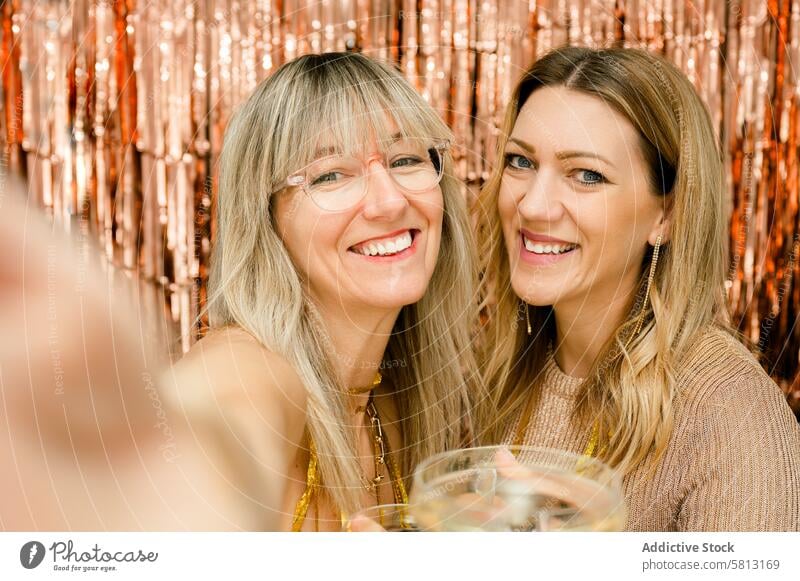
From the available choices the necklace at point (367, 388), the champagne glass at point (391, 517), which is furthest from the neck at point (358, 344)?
the champagne glass at point (391, 517)

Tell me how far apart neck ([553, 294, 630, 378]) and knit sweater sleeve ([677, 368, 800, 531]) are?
0.37 feet

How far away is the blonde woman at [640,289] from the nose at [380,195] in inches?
5.2

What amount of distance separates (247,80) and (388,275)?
0.25m

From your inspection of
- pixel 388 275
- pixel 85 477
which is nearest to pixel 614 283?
pixel 388 275

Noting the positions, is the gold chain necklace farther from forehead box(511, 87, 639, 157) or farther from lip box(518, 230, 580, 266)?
forehead box(511, 87, 639, 157)

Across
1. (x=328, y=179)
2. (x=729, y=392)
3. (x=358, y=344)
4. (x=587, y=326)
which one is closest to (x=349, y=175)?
(x=328, y=179)

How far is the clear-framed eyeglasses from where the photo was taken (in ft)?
2.40

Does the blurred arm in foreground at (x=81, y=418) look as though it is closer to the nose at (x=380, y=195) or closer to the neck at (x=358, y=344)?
the neck at (x=358, y=344)

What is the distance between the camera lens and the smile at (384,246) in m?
0.76

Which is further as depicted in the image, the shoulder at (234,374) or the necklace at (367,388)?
the necklace at (367,388)

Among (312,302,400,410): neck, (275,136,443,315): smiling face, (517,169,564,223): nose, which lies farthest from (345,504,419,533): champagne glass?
(517,169,564,223): nose

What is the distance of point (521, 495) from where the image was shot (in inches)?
29.8
